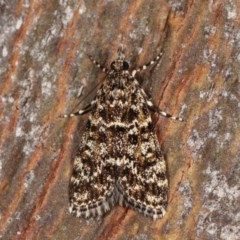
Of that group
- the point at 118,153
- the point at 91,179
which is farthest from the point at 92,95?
the point at 91,179

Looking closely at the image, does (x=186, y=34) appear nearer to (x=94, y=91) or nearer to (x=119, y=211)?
(x=94, y=91)

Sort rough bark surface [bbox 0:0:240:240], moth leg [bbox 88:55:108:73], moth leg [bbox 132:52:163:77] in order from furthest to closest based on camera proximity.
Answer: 1. moth leg [bbox 88:55:108:73]
2. moth leg [bbox 132:52:163:77]
3. rough bark surface [bbox 0:0:240:240]

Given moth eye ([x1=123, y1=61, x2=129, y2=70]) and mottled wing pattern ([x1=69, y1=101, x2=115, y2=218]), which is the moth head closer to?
moth eye ([x1=123, y1=61, x2=129, y2=70])

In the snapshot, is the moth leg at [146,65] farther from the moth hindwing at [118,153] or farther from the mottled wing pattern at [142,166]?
the mottled wing pattern at [142,166]

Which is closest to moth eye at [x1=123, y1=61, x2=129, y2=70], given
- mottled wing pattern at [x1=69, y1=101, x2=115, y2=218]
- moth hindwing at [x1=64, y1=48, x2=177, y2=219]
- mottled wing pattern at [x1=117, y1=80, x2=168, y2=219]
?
moth hindwing at [x1=64, y1=48, x2=177, y2=219]

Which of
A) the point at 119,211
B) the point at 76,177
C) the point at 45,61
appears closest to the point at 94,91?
the point at 45,61
